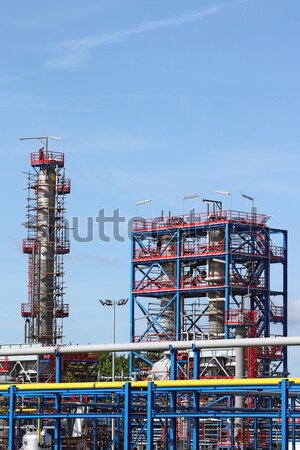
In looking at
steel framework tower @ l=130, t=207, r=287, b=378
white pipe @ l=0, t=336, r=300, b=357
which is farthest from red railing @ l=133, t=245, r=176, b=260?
white pipe @ l=0, t=336, r=300, b=357

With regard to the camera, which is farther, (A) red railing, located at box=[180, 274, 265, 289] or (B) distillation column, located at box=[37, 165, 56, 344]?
(B) distillation column, located at box=[37, 165, 56, 344]

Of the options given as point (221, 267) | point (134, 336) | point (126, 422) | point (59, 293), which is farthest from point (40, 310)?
point (126, 422)

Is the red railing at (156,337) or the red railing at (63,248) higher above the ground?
the red railing at (63,248)

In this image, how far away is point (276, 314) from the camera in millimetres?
94500

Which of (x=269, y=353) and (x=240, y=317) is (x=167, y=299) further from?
(x=269, y=353)

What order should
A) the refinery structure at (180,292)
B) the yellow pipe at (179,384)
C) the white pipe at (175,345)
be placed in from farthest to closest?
the refinery structure at (180,292) → the white pipe at (175,345) → the yellow pipe at (179,384)

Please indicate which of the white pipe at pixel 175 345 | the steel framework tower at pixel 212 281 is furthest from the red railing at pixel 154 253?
the white pipe at pixel 175 345

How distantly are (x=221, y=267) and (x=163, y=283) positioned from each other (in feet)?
22.3

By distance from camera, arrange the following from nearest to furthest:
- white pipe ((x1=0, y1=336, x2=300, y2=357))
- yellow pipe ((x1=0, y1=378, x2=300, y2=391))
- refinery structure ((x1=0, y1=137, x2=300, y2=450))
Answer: yellow pipe ((x1=0, y1=378, x2=300, y2=391))
white pipe ((x1=0, y1=336, x2=300, y2=357))
refinery structure ((x1=0, y1=137, x2=300, y2=450))

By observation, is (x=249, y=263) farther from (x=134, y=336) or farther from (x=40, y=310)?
(x=40, y=310)

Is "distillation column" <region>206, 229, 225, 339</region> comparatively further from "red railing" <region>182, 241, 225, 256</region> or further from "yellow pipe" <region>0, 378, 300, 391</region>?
"yellow pipe" <region>0, 378, 300, 391</region>

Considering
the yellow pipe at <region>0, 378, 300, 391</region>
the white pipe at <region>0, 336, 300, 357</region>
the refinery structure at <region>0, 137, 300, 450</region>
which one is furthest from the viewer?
the refinery structure at <region>0, 137, 300, 450</region>

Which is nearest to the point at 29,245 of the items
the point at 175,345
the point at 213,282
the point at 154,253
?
the point at 154,253

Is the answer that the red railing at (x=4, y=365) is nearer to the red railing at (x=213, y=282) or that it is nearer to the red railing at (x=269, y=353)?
the red railing at (x=213, y=282)
